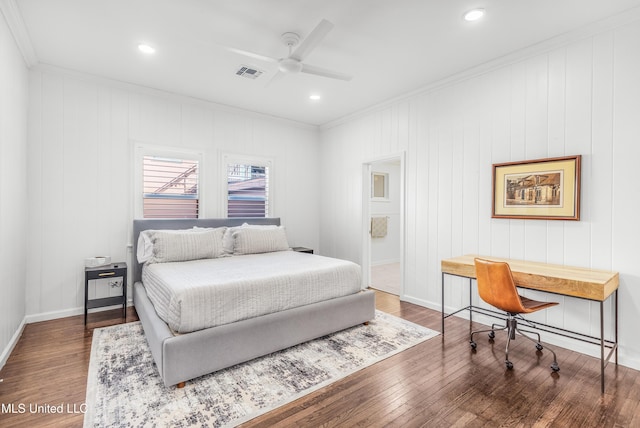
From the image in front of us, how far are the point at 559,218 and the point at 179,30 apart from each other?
3927mm

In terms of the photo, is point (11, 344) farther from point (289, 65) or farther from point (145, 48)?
point (289, 65)

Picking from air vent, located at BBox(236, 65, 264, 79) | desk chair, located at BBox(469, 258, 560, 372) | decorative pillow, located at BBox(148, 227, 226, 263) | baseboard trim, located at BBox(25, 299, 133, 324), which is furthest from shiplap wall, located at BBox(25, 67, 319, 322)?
desk chair, located at BBox(469, 258, 560, 372)

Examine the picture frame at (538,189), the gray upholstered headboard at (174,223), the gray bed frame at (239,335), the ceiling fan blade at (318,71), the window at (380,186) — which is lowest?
the gray bed frame at (239,335)

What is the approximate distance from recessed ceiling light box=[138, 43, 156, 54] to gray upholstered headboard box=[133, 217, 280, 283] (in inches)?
79.9

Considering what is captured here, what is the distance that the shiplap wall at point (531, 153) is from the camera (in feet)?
8.61

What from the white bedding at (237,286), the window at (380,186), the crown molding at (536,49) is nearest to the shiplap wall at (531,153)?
the crown molding at (536,49)

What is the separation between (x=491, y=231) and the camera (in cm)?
348

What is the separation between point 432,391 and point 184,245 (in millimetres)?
3003

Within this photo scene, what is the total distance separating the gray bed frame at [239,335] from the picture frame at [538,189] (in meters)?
1.79

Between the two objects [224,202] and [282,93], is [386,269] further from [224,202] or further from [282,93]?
[282,93]


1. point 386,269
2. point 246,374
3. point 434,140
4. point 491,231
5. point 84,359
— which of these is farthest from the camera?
point 386,269

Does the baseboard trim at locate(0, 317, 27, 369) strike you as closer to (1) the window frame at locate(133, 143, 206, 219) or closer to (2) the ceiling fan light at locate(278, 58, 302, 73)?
(1) the window frame at locate(133, 143, 206, 219)

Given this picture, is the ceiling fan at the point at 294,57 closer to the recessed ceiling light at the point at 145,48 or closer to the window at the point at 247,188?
the recessed ceiling light at the point at 145,48

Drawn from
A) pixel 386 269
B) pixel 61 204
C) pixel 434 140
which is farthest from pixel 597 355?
pixel 61 204
